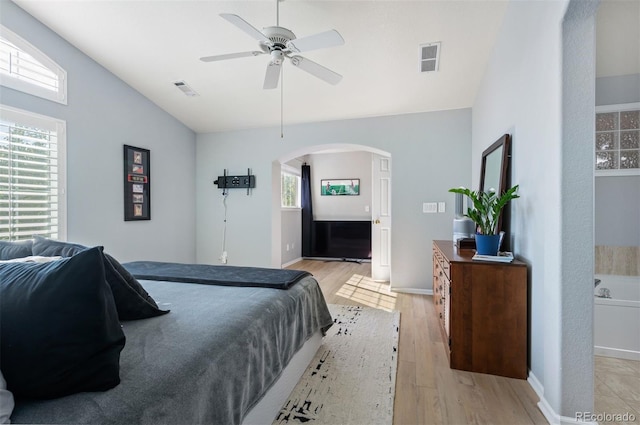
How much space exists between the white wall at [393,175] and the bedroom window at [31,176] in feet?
7.02

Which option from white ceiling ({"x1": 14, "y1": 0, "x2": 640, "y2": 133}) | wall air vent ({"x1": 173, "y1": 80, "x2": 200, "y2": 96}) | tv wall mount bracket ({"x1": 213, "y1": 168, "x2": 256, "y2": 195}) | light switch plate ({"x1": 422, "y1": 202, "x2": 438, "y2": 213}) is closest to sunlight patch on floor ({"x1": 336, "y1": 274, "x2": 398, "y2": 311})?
light switch plate ({"x1": 422, "y1": 202, "x2": 438, "y2": 213})

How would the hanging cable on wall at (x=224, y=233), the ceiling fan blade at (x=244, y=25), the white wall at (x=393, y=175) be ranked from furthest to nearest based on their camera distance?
the hanging cable on wall at (x=224, y=233)
the white wall at (x=393, y=175)
the ceiling fan blade at (x=244, y=25)

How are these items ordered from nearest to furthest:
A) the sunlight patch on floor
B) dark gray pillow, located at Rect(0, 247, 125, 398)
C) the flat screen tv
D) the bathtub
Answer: dark gray pillow, located at Rect(0, 247, 125, 398)
the bathtub
the sunlight patch on floor
the flat screen tv

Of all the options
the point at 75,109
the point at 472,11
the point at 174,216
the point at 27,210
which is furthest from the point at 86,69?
the point at 472,11

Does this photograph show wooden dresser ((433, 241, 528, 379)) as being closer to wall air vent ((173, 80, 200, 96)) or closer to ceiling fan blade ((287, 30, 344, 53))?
ceiling fan blade ((287, 30, 344, 53))

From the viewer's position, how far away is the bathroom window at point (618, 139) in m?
2.25

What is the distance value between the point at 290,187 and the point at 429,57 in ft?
13.5

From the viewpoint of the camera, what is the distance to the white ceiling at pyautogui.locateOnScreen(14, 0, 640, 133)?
2.60 metres

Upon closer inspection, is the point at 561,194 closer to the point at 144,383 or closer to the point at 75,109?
the point at 144,383

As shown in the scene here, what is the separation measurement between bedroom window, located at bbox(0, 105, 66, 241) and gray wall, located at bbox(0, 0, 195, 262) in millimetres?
92

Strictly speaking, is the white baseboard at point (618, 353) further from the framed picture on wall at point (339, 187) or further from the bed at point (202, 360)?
the framed picture on wall at point (339, 187)

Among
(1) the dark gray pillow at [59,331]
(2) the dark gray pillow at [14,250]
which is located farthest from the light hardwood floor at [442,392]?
(2) the dark gray pillow at [14,250]

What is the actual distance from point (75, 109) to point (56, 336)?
3.46 meters

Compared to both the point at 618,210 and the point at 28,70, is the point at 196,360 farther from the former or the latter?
the point at 28,70
